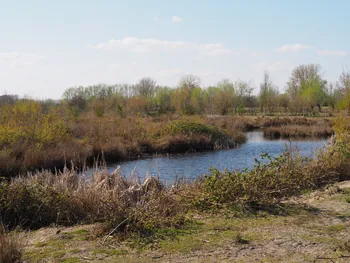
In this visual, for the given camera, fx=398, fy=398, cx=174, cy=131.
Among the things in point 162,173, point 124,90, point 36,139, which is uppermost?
point 124,90


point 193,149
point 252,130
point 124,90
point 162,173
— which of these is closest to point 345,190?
point 162,173

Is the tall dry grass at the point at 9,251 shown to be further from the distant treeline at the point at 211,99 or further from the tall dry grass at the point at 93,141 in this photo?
the distant treeline at the point at 211,99

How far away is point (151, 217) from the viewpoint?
630cm

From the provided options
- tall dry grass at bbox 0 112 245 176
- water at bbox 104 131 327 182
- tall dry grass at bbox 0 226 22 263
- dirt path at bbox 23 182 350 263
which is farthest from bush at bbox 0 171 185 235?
water at bbox 104 131 327 182

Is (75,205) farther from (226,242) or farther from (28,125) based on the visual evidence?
(28,125)

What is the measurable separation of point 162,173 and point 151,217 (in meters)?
11.0

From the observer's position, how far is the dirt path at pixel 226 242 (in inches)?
196

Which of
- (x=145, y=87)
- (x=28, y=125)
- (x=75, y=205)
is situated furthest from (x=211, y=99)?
(x=75, y=205)

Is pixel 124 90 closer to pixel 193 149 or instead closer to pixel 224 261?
pixel 193 149

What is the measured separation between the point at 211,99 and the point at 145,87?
21.2 meters

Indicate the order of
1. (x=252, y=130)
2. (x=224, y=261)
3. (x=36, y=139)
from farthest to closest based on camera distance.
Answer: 1. (x=252, y=130)
2. (x=36, y=139)
3. (x=224, y=261)

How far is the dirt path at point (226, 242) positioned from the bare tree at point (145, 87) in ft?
224

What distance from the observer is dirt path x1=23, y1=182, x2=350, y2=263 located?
196 inches

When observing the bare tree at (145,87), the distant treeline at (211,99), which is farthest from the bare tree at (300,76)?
the bare tree at (145,87)
